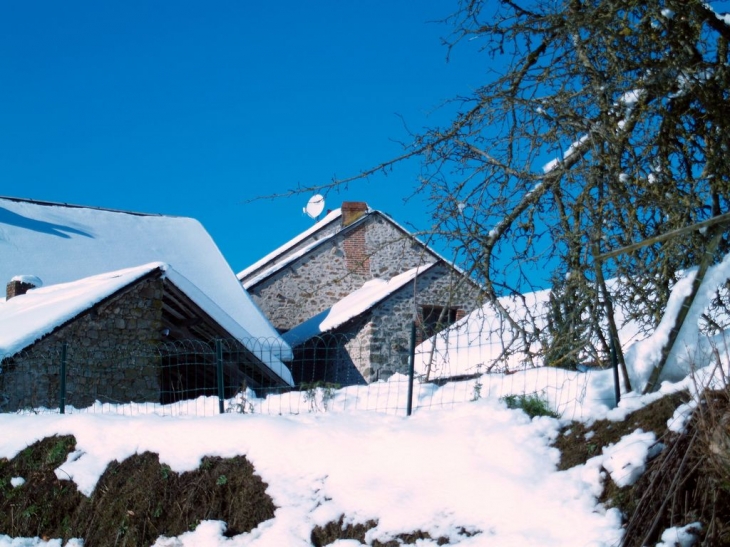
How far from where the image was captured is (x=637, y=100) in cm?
658

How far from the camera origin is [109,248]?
18047mm

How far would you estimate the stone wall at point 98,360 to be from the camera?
10.6m

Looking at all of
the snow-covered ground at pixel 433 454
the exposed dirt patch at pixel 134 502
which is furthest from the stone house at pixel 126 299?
Answer: the exposed dirt patch at pixel 134 502

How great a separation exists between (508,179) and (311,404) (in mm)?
2652

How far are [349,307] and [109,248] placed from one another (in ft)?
17.6

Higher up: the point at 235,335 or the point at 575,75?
the point at 575,75

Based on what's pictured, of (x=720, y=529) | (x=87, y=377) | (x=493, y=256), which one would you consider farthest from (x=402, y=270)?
(x=720, y=529)

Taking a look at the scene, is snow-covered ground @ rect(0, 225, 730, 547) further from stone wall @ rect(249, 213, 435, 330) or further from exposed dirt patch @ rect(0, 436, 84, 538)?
stone wall @ rect(249, 213, 435, 330)

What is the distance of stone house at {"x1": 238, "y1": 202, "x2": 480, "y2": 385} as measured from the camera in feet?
59.5

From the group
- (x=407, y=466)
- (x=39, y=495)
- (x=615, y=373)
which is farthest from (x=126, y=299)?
(x=615, y=373)

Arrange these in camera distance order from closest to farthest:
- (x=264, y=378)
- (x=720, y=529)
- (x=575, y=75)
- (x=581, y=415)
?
(x=720, y=529), (x=581, y=415), (x=575, y=75), (x=264, y=378)

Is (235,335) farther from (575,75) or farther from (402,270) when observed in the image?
(402,270)

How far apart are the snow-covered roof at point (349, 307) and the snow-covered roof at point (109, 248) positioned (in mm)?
2083

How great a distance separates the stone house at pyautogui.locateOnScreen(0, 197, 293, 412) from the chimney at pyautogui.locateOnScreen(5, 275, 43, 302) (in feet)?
0.08
